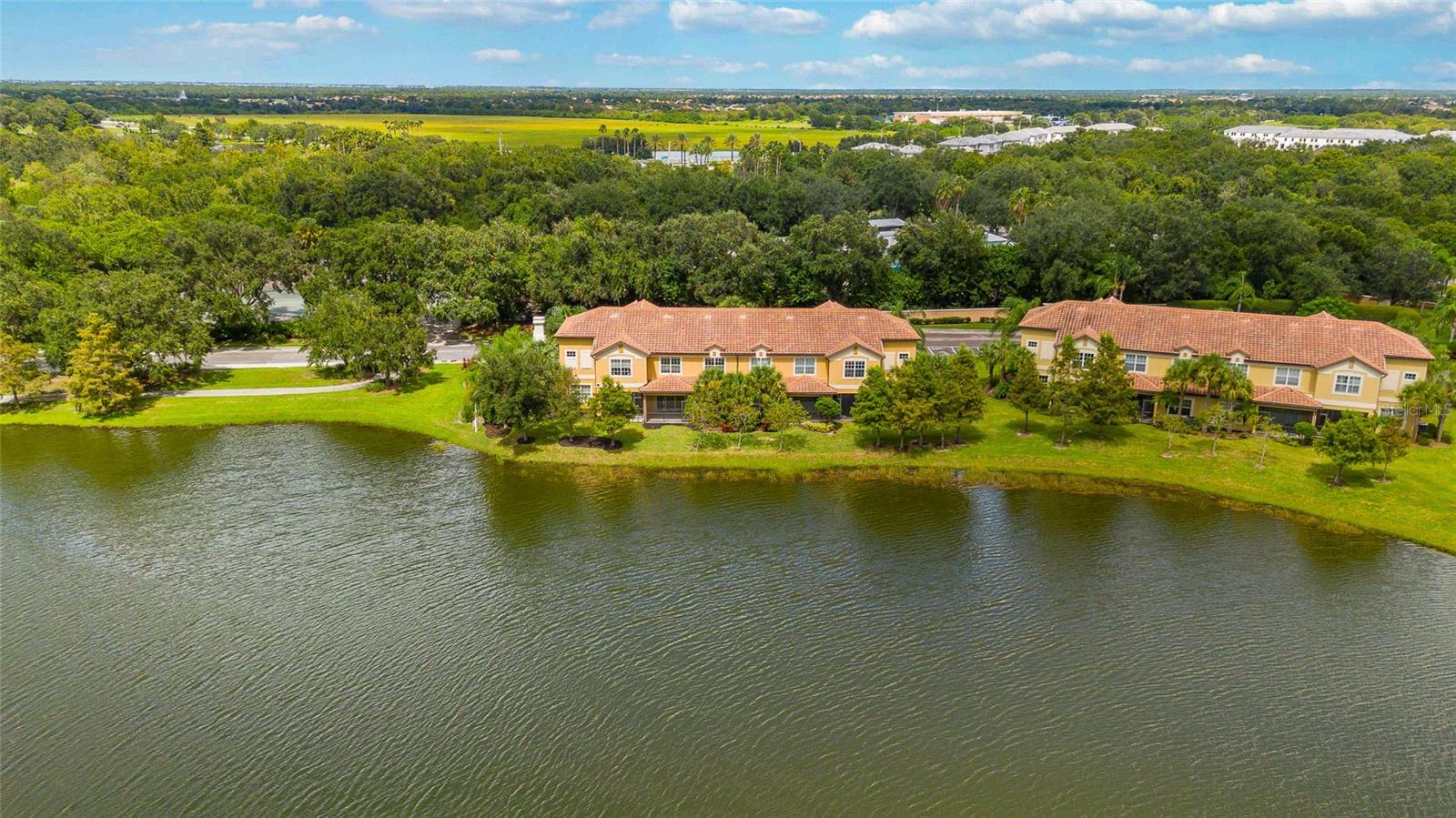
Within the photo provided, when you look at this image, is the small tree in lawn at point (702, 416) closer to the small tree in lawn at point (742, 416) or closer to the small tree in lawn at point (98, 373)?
the small tree in lawn at point (742, 416)

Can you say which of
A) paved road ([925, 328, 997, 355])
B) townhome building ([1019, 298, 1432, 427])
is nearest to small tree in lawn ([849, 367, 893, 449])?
townhome building ([1019, 298, 1432, 427])

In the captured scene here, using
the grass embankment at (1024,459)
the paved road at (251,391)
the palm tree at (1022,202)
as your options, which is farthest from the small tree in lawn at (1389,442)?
the palm tree at (1022,202)

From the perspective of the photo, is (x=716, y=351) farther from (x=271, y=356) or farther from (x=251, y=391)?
(x=271, y=356)

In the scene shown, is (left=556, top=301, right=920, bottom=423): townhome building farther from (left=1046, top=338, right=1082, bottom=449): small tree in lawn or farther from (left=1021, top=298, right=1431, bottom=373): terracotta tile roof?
(left=1021, top=298, right=1431, bottom=373): terracotta tile roof

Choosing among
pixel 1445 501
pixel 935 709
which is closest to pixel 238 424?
pixel 935 709

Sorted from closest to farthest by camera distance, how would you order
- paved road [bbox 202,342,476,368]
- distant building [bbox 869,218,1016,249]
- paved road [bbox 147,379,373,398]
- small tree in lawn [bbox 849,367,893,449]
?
small tree in lawn [bbox 849,367,893,449]
paved road [bbox 147,379,373,398]
paved road [bbox 202,342,476,368]
distant building [bbox 869,218,1016,249]

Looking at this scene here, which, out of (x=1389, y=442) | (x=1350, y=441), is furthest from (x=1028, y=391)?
(x=1389, y=442)
